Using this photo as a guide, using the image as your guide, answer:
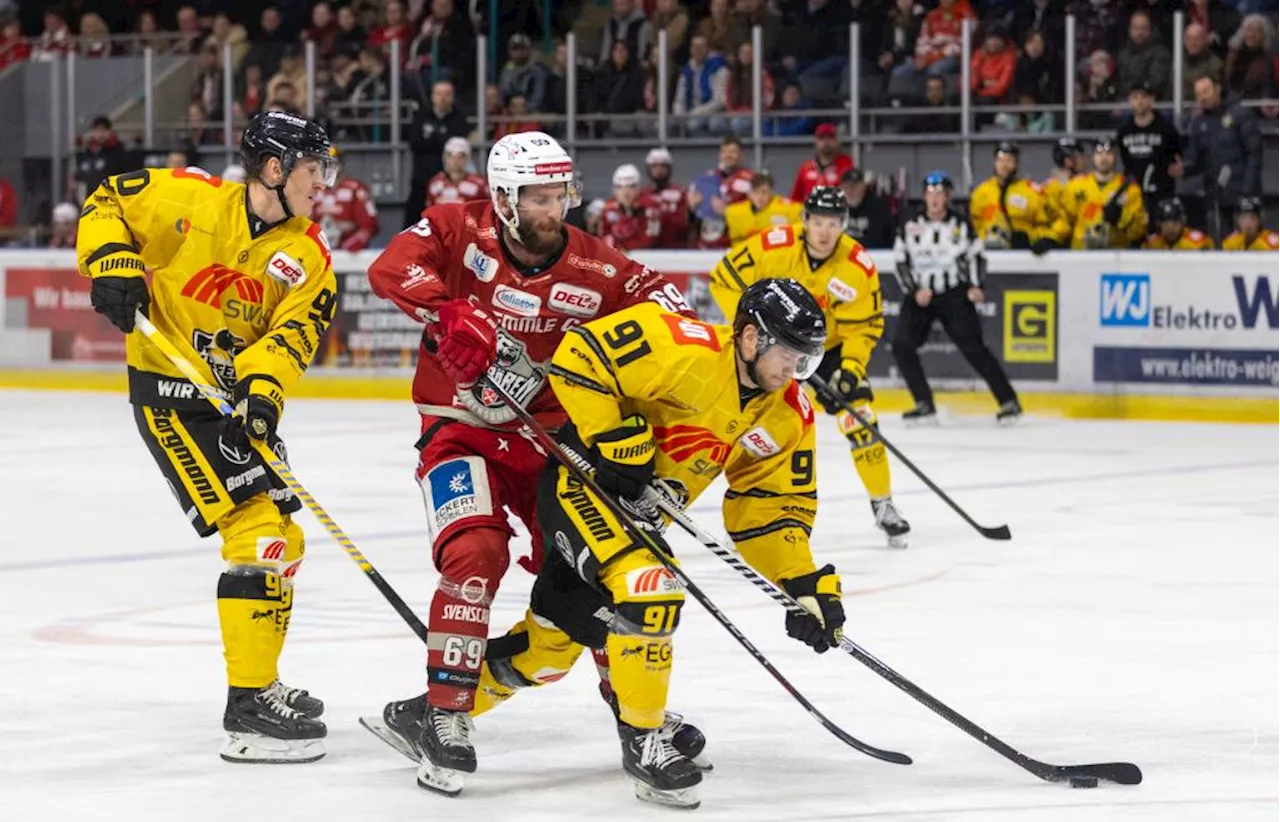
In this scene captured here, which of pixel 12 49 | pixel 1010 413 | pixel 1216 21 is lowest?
pixel 1010 413

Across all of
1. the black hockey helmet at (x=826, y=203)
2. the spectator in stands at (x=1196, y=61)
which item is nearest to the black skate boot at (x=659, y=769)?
the black hockey helmet at (x=826, y=203)

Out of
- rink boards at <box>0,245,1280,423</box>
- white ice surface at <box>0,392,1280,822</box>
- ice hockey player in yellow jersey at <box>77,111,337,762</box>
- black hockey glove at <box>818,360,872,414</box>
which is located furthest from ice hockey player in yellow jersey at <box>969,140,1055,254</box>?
ice hockey player in yellow jersey at <box>77,111,337,762</box>

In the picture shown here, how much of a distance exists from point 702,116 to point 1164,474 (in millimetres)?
6284

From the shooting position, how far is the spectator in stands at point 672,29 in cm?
1627

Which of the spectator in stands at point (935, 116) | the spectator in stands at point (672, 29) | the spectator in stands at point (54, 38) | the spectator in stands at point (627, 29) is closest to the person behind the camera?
the spectator in stands at point (935, 116)

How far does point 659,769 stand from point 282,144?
170cm

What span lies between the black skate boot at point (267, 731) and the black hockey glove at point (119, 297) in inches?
34.4

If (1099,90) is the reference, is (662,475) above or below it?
below

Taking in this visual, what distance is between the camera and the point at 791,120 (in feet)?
52.5

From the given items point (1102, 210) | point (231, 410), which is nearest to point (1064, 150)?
point (1102, 210)

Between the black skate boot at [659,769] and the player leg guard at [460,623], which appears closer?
the black skate boot at [659,769]

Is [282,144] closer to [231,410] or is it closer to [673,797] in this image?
[231,410]

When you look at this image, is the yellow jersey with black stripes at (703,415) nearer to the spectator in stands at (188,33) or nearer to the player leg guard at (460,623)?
the player leg guard at (460,623)

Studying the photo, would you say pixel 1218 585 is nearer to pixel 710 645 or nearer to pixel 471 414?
pixel 710 645
